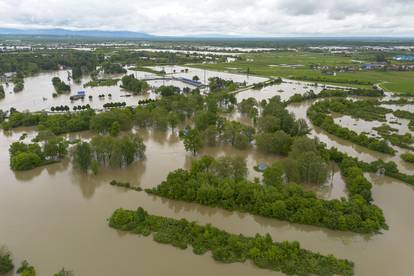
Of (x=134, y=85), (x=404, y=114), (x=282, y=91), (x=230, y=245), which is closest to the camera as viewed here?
(x=230, y=245)

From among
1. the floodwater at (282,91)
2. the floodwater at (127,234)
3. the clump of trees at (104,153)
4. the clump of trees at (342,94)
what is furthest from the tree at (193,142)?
the clump of trees at (342,94)

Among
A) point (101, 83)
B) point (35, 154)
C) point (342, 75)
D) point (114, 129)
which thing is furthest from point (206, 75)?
point (35, 154)

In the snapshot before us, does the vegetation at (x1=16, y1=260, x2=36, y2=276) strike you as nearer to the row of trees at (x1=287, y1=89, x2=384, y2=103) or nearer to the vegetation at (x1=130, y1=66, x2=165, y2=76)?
the row of trees at (x1=287, y1=89, x2=384, y2=103)

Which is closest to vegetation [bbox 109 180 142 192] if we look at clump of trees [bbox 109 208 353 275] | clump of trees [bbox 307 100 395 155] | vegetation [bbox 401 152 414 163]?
clump of trees [bbox 109 208 353 275]

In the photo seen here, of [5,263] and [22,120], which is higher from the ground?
[22,120]

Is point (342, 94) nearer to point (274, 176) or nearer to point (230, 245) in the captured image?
point (274, 176)

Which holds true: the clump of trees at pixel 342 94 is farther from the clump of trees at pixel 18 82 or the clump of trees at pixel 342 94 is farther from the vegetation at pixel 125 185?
the clump of trees at pixel 18 82

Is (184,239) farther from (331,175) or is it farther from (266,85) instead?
(266,85)
